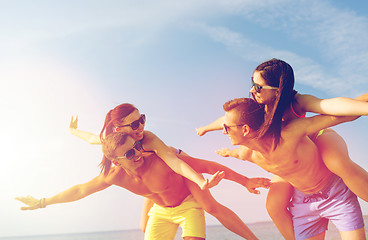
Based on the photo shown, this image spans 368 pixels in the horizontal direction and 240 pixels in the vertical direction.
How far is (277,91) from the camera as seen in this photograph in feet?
14.8

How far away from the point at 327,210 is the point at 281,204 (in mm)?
614

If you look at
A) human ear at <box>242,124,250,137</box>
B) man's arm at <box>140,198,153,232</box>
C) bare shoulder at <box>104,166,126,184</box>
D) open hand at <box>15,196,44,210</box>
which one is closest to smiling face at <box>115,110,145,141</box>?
bare shoulder at <box>104,166,126,184</box>

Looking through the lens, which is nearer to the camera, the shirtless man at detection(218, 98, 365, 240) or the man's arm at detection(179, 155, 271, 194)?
the shirtless man at detection(218, 98, 365, 240)

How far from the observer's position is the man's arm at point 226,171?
5.56m

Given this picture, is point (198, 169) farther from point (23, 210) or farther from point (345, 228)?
point (23, 210)

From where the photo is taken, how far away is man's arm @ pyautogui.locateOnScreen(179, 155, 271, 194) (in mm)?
5559

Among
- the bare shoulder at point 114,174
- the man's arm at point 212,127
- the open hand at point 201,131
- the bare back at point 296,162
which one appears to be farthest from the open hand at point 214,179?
the bare shoulder at point 114,174

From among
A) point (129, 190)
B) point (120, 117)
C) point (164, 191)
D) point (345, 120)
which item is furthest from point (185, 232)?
point (345, 120)

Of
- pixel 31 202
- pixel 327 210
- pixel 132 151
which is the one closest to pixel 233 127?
pixel 132 151

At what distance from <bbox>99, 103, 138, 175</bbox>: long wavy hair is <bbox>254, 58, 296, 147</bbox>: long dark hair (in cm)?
208

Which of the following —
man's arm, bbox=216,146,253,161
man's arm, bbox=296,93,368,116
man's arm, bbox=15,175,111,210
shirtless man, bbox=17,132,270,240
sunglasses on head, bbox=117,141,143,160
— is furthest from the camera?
man's arm, bbox=15,175,111,210

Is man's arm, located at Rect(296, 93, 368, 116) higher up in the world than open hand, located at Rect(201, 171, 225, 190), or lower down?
higher up

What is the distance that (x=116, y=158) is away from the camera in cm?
537

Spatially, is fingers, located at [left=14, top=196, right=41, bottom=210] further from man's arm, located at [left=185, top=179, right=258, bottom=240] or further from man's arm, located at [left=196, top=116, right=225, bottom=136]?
man's arm, located at [left=196, top=116, right=225, bottom=136]
